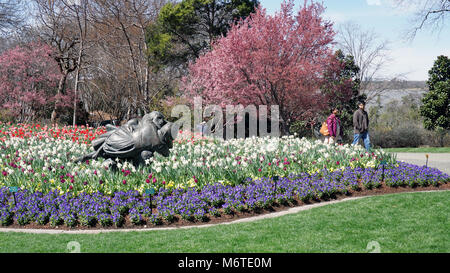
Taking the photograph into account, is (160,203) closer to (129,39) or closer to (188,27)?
(188,27)

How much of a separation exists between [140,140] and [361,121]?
718 centimetres

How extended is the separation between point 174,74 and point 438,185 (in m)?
22.4

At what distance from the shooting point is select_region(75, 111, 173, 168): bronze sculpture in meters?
7.56

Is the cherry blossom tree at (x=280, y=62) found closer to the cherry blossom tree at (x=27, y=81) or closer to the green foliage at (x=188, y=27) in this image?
the green foliage at (x=188, y=27)

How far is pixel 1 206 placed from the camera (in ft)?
21.8

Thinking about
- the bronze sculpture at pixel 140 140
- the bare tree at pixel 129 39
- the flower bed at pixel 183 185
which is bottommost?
the flower bed at pixel 183 185

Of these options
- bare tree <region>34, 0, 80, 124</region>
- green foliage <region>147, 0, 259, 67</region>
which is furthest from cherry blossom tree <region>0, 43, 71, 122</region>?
green foliage <region>147, 0, 259, 67</region>

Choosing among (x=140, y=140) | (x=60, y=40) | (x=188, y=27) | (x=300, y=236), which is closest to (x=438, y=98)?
(x=188, y=27)

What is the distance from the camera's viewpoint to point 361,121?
11852 mm

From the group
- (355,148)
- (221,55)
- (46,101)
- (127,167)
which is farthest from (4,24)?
(355,148)

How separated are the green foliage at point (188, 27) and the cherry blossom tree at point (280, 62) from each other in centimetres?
702

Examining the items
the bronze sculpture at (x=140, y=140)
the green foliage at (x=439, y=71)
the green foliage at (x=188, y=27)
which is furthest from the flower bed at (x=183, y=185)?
the green foliage at (x=188, y=27)

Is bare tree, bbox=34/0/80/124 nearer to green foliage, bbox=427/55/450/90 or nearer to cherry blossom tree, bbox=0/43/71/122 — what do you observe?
cherry blossom tree, bbox=0/43/71/122

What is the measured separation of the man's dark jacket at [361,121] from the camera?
11773 mm
